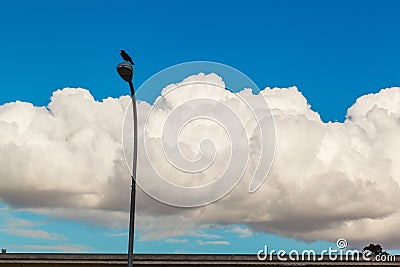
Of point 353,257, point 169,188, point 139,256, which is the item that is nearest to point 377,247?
point 353,257

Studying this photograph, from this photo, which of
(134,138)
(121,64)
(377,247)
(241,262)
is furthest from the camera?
(377,247)

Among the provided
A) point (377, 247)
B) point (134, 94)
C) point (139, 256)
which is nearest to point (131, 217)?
point (134, 94)

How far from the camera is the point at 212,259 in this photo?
3106 centimetres

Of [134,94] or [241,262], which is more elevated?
[134,94]

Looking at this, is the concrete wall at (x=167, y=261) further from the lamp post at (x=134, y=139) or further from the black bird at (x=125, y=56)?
the black bird at (x=125, y=56)

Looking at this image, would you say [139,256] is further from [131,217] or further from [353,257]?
[131,217]

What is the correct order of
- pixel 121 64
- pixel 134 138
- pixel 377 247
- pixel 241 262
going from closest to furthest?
pixel 121 64 → pixel 134 138 → pixel 241 262 → pixel 377 247

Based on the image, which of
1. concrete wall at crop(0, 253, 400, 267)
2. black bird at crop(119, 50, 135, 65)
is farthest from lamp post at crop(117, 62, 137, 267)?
concrete wall at crop(0, 253, 400, 267)

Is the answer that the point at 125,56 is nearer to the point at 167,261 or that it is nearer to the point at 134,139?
the point at 134,139

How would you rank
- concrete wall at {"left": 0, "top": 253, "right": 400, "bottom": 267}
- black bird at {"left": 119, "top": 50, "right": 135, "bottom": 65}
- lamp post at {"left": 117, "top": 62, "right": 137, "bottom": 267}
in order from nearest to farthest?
lamp post at {"left": 117, "top": 62, "right": 137, "bottom": 267} → black bird at {"left": 119, "top": 50, "right": 135, "bottom": 65} → concrete wall at {"left": 0, "top": 253, "right": 400, "bottom": 267}

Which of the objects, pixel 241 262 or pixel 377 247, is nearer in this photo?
pixel 241 262

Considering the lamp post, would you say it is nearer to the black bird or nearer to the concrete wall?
the black bird

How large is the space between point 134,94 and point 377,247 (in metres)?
63.0

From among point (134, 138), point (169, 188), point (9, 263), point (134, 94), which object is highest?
point (134, 94)
